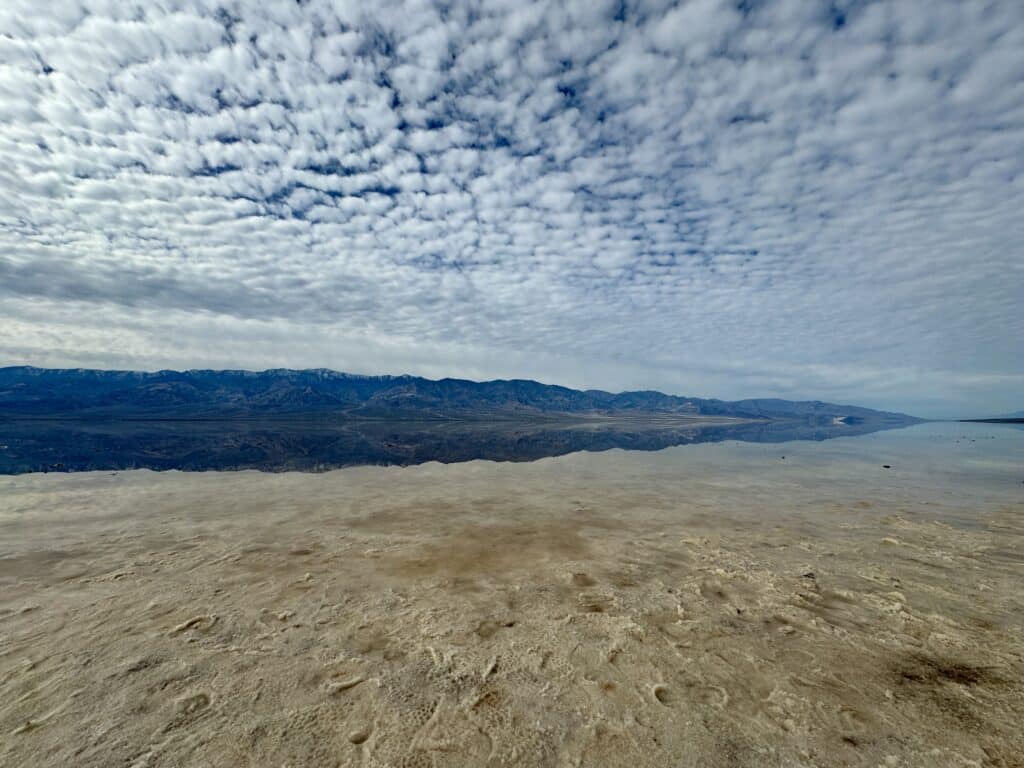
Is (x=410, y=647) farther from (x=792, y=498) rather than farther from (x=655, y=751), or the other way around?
(x=792, y=498)

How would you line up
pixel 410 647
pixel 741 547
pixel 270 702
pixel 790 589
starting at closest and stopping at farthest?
pixel 270 702, pixel 410 647, pixel 790 589, pixel 741 547

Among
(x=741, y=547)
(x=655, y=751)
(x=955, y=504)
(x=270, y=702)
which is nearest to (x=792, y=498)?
(x=955, y=504)

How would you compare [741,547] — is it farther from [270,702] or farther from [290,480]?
[290,480]

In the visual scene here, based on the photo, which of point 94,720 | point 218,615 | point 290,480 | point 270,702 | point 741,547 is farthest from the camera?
point 290,480

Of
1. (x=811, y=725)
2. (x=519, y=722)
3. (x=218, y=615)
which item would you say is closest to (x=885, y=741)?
(x=811, y=725)

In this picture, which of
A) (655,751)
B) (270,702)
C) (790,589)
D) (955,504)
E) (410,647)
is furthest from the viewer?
(955,504)

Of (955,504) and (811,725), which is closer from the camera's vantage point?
(811,725)
